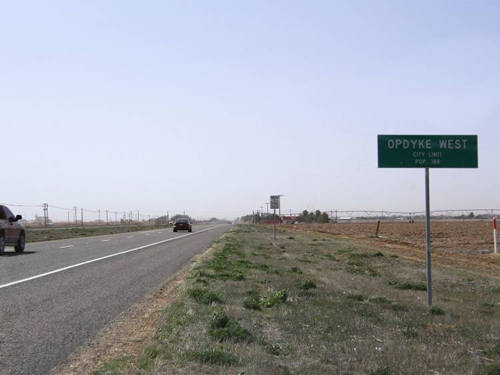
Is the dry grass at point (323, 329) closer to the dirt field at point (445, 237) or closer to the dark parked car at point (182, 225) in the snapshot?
the dirt field at point (445, 237)

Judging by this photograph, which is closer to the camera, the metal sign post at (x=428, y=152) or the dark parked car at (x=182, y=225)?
the metal sign post at (x=428, y=152)

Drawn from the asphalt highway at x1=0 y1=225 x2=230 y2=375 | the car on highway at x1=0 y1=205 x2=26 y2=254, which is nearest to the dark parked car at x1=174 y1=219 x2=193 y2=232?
the car on highway at x1=0 y1=205 x2=26 y2=254

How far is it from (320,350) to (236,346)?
988 mm

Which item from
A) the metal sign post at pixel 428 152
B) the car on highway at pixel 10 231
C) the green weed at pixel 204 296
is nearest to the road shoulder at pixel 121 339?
the green weed at pixel 204 296

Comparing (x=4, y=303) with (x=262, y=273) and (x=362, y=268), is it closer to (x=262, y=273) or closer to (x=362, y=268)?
(x=262, y=273)

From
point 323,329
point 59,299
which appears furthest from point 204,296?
point 323,329

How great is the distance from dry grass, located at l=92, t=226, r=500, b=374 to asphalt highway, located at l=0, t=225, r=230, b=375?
3.45ft

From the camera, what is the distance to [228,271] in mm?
15219

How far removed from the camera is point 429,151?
9977mm

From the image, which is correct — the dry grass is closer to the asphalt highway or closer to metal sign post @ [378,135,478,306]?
the asphalt highway

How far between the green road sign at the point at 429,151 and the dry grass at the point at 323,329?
102 inches

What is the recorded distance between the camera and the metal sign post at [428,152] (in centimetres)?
994

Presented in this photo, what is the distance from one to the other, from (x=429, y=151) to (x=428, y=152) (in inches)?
1.0

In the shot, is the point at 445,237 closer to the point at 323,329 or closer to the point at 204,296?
the point at 204,296
